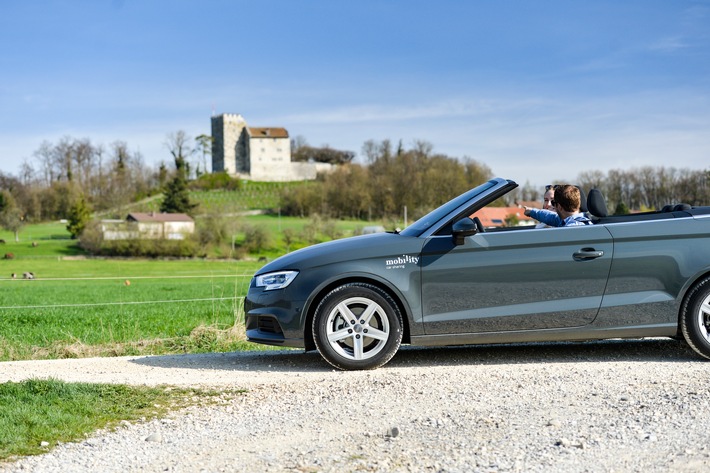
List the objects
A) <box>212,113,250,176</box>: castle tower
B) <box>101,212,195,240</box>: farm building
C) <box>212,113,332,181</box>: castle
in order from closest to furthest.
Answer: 1. <box>101,212,195,240</box>: farm building
2. <box>212,113,332,181</box>: castle
3. <box>212,113,250,176</box>: castle tower

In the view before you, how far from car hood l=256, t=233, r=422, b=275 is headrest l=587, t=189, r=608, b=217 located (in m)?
1.71

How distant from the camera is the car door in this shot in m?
7.25

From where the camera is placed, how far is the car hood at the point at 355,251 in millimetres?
7266

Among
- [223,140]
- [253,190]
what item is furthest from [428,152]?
[223,140]

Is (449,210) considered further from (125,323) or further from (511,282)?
(125,323)

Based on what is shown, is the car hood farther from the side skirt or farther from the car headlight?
the side skirt

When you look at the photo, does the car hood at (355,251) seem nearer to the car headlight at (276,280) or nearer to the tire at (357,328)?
the car headlight at (276,280)

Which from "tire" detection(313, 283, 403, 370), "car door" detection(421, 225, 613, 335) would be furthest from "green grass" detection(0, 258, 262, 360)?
"car door" detection(421, 225, 613, 335)

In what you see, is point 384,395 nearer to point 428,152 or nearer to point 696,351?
point 696,351

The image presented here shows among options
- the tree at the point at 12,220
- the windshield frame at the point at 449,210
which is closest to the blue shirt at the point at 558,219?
the windshield frame at the point at 449,210

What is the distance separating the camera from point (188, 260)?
71.4m

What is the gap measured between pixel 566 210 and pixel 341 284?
2.28 m

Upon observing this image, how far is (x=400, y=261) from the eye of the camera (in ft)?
23.8

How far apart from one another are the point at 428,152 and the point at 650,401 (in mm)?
141278
